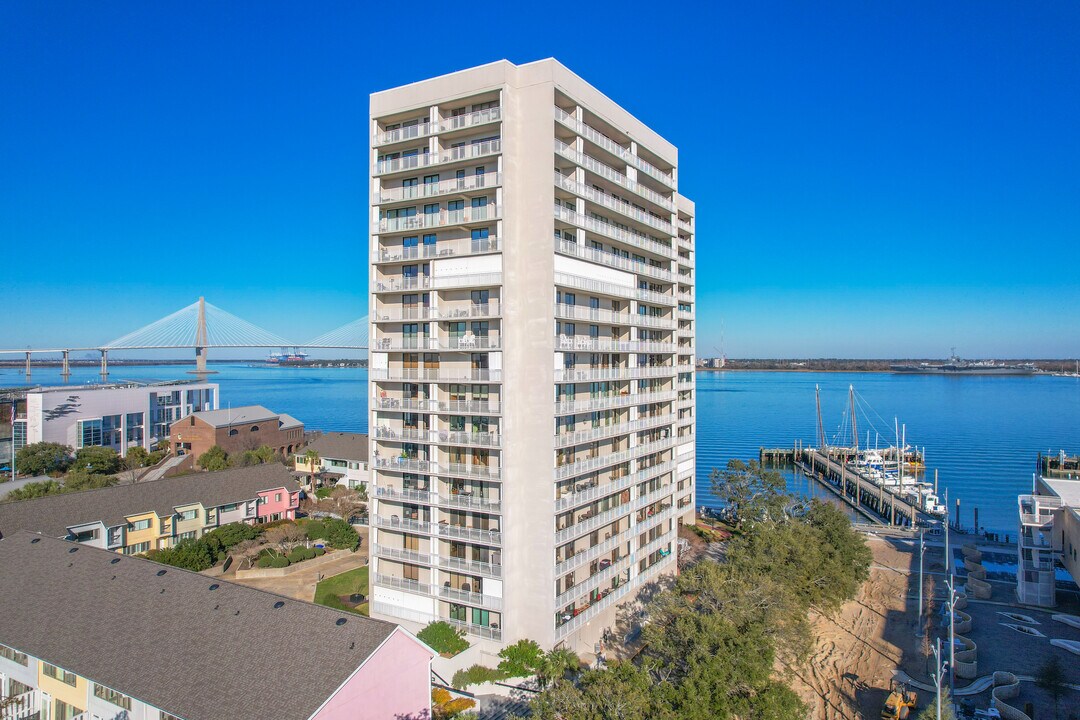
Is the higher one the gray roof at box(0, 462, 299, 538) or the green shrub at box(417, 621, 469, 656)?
the gray roof at box(0, 462, 299, 538)

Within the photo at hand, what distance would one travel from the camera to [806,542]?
36.6m

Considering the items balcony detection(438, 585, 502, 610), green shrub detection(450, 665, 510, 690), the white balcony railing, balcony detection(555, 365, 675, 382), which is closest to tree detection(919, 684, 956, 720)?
green shrub detection(450, 665, 510, 690)

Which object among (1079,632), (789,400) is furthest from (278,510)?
(789,400)

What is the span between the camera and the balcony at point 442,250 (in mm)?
30453

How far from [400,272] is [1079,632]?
43745 mm

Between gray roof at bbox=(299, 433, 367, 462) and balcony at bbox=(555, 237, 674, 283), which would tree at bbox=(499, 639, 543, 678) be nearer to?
balcony at bbox=(555, 237, 674, 283)

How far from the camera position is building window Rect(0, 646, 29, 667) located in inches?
995

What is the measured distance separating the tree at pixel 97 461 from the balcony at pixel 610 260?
60.6 m

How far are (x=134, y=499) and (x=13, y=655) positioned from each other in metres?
20.7

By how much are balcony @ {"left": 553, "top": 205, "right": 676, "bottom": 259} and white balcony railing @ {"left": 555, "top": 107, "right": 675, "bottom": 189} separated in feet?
12.9

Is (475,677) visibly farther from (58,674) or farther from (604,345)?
(604,345)

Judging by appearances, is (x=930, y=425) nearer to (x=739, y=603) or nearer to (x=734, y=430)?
Answer: (x=734, y=430)

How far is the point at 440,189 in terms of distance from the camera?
104 ft

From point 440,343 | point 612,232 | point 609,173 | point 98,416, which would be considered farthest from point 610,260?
point 98,416
